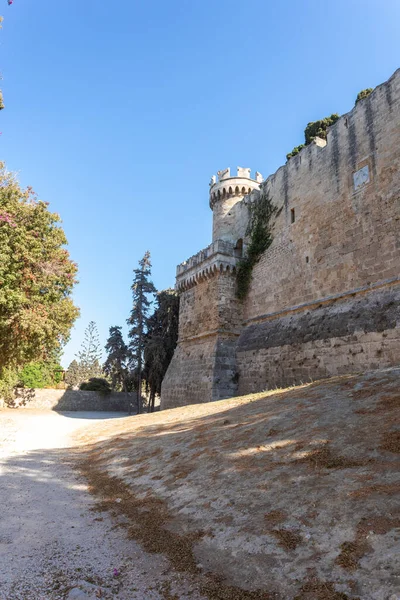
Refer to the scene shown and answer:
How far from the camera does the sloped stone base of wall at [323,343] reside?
1226 cm

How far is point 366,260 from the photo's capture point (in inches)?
549

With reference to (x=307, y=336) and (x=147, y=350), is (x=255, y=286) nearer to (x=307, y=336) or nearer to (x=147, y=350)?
(x=307, y=336)

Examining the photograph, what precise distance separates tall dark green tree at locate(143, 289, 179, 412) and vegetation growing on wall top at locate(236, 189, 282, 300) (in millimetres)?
10317

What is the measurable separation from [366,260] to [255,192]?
9.97 metres

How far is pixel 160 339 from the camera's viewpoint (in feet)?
99.8

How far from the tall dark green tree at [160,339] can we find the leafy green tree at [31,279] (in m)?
11.5

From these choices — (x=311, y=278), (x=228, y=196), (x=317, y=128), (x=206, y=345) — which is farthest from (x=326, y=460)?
(x=317, y=128)

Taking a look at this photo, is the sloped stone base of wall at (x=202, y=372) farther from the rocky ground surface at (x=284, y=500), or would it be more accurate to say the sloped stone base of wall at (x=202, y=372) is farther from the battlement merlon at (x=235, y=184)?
the rocky ground surface at (x=284, y=500)

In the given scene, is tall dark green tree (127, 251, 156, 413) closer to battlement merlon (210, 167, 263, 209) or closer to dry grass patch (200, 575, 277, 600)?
battlement merlon (210, 167, 263, 209)

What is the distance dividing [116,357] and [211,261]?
55.7ft

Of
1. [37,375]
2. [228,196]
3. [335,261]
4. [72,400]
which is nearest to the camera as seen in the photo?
[335,261]

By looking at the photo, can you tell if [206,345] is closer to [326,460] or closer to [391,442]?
[326,460]

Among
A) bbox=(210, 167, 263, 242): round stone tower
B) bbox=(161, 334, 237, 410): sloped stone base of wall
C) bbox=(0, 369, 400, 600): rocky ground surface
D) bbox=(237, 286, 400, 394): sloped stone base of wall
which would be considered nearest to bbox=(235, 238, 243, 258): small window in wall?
bbox=(210, 167, 263, 242): round stone tower

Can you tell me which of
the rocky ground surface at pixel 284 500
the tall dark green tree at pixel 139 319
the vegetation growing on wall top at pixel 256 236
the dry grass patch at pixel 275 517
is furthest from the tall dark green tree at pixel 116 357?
the dry grass patch at pixel 275 517
